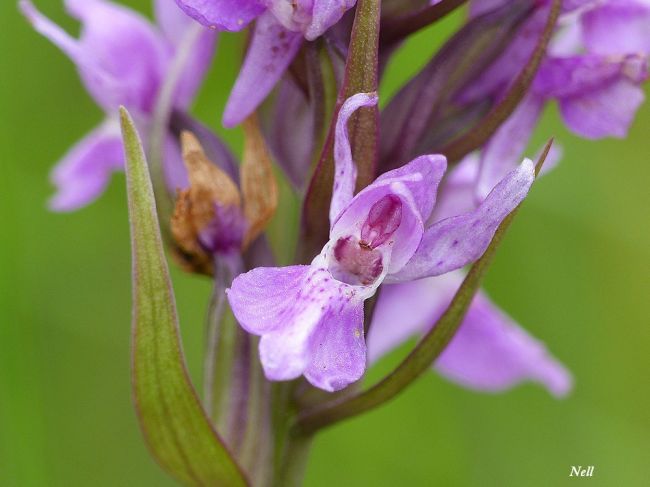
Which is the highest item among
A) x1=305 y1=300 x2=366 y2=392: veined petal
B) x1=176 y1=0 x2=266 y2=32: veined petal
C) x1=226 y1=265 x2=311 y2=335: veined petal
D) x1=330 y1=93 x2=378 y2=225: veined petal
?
x1=176 y1=0 x2=266 y2=32: veined petal

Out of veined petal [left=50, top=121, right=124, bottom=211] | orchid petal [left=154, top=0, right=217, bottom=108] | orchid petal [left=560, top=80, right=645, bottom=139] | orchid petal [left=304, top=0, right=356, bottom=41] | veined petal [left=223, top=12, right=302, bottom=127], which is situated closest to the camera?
orchid petal [left=304, top=0, right=356, bottom=41]

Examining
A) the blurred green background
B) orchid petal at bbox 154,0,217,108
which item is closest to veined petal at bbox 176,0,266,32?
orchid petal at bbox 154,0,217,108

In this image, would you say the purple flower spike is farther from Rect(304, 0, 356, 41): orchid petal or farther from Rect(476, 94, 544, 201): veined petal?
Rect(304, 0, 356, 41): orchid petal

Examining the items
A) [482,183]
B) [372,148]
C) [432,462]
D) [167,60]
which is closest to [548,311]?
[432,462]

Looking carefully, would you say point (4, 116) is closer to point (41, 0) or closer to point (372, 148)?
point (41, 0)

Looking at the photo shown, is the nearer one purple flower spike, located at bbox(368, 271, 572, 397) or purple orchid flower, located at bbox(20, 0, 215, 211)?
purple orchid flower, located at bbox(20, 0, 215, 211)

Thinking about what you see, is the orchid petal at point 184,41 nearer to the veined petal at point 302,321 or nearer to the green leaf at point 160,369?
the green leaf at point 160,369

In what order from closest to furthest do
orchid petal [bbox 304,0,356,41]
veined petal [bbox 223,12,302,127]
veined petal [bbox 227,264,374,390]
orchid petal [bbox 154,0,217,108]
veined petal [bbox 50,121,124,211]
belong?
1. veined petal [bbox 227,264,374,390]
2. orchid petal [bbox 304,0,356,41]
3. veined petal [bbox 223,12,302,127]
4. orchid petal [bbox 154,0,217,108]
5. veined petal [bbox 50,121,124,211]
